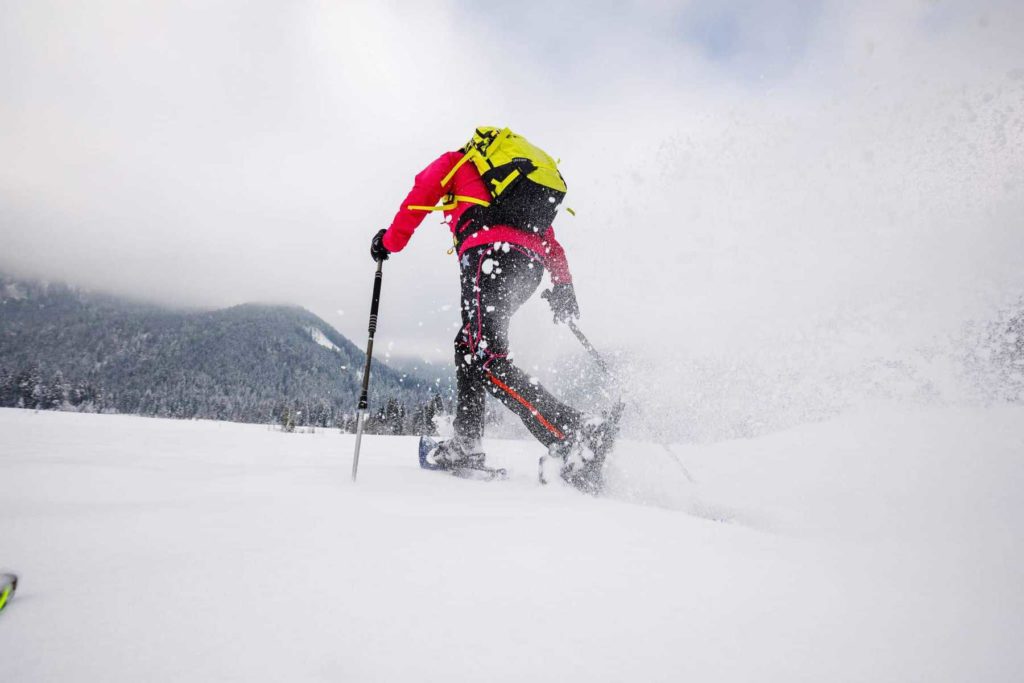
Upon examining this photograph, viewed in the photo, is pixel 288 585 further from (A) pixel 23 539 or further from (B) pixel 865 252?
(B) pixel 865 252

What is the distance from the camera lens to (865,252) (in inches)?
195

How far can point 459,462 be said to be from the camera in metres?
3.04

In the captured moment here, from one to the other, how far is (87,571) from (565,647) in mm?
1126

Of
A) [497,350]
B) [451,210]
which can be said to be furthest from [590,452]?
[451,210]

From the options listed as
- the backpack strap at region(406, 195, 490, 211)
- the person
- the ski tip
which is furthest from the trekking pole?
the ski tip

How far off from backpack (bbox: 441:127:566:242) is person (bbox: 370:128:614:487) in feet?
0.06

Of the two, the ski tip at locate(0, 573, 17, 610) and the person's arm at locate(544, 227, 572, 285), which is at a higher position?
the person's arm at locate(544, 227, 572, 285)

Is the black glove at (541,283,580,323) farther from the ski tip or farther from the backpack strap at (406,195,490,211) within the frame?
the ski tip

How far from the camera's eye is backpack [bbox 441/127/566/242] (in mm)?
2908

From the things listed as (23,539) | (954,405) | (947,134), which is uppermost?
(947,134)

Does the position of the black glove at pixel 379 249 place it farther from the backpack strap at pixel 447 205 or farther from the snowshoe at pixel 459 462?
the snowshoe at pixel 459 462

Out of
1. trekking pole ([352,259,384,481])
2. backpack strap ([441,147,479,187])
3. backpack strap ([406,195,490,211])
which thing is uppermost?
backpack strap ([441,147,479,187])

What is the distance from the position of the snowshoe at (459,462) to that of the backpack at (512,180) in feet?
5.27

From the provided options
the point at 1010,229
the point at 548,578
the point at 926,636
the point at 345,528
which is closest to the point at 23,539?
the point at 345,528
